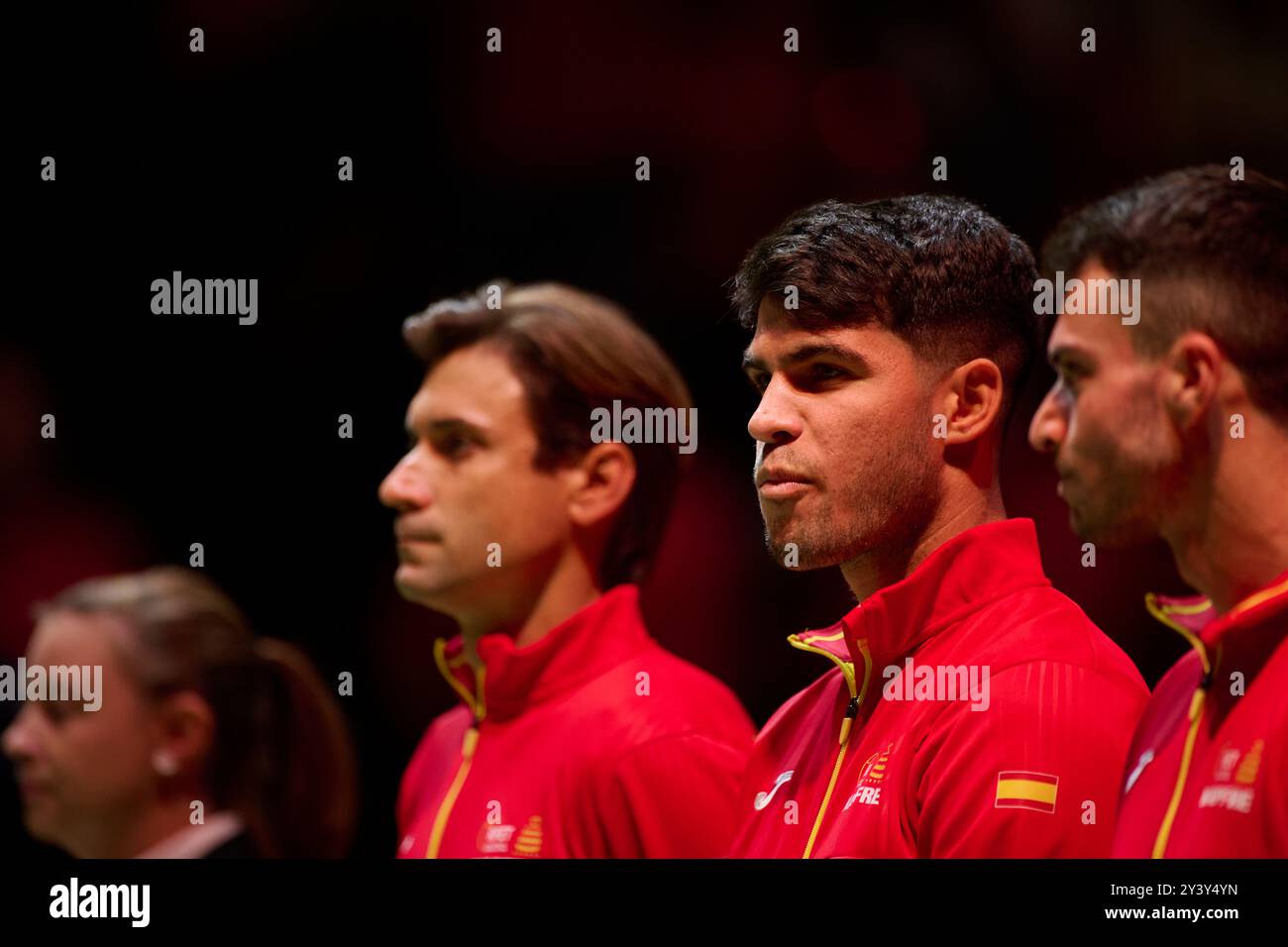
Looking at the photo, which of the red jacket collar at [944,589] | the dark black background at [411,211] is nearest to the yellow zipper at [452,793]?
the dark black background at [411,211]

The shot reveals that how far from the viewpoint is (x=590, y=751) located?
3.07 m

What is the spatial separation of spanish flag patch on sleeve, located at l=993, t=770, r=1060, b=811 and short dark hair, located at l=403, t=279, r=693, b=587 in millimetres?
1401

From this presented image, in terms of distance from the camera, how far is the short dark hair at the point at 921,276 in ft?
8.39

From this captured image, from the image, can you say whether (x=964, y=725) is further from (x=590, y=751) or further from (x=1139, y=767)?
(x=590, y=751)

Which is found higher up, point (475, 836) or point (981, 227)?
point (981, 227)

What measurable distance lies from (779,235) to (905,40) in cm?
133

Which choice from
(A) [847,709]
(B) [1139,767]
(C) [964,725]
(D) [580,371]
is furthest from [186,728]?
(B) [1139,767]

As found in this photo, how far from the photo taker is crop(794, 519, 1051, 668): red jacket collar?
8.10 ft

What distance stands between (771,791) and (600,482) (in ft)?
3.01

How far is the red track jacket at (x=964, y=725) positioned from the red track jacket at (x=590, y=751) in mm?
299

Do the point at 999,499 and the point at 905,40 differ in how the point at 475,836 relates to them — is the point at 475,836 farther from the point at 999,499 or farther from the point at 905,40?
the point at 905,40

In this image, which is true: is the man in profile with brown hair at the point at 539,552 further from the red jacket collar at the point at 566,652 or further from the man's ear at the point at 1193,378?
the man's ear at the point at 1193,378

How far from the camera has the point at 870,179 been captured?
371 centimetres
